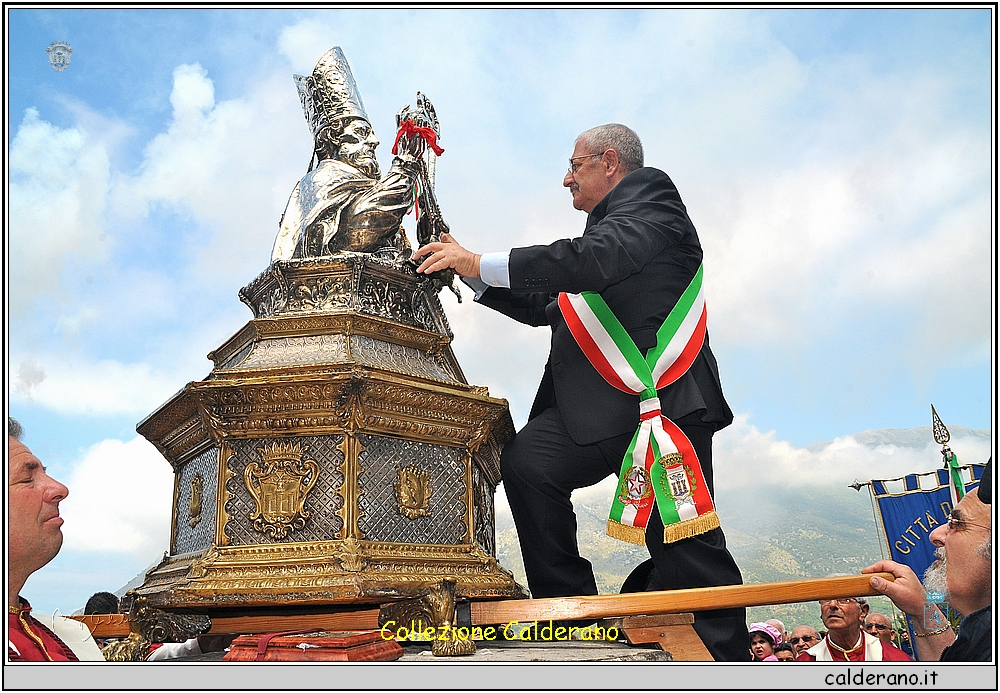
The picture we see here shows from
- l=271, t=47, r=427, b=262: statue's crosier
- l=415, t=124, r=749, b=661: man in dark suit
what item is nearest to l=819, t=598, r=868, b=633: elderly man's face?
l=415, t=124, r=749, b=661: man in dark suit

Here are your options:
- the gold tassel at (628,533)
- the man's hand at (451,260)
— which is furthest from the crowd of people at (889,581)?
the man's hand at (451,260)

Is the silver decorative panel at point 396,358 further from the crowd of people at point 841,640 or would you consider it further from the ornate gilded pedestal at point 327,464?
the crowd of people at point 841,640

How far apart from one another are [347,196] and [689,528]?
1.74m

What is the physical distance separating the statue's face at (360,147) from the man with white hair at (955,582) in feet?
7.72

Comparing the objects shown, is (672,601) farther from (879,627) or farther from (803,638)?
(879,627)

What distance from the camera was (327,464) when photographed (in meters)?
2.70

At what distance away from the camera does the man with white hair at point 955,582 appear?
7.28 feet

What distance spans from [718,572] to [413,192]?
5.76 ft

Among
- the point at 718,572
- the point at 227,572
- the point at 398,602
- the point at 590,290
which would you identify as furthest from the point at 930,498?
the point at 227,572

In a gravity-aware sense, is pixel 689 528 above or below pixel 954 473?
below

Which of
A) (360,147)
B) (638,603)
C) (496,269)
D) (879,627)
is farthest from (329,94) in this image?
(879,627)

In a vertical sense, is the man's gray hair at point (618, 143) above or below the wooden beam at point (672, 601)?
above

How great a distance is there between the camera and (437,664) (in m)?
2.03

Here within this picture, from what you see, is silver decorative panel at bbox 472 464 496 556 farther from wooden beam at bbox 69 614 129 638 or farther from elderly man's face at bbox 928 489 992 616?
elderly man's face at bbox 928 489 992 616
